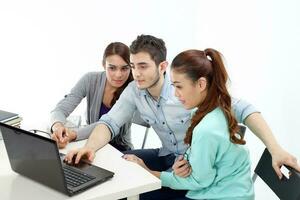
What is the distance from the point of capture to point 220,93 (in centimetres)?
134

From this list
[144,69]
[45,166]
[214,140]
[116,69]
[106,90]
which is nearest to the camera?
Answer: [45,166]

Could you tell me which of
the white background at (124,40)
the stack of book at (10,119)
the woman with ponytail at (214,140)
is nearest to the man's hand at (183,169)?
the woman with ponytail at (214,140)

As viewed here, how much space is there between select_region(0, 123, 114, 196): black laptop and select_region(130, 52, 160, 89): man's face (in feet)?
1.81

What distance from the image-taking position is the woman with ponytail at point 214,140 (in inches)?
50.2

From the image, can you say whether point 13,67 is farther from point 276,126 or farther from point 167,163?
point 276,126

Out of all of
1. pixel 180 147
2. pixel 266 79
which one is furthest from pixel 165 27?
pixel 180 147

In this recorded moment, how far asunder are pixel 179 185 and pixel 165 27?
5.84 ft

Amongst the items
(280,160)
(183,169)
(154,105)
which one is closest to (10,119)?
(154,105)

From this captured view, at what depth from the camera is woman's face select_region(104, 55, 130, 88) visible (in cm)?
189

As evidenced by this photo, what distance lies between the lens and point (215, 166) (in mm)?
1330

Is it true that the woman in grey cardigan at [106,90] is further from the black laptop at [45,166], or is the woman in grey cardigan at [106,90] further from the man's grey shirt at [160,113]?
the black laptop at [45,166]

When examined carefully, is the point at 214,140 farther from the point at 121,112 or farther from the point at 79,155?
the point at 121,112

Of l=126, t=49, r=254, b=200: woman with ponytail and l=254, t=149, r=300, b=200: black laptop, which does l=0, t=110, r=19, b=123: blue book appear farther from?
l=254, t=149, r=300, b=200: black laptop

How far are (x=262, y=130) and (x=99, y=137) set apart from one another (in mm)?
676
